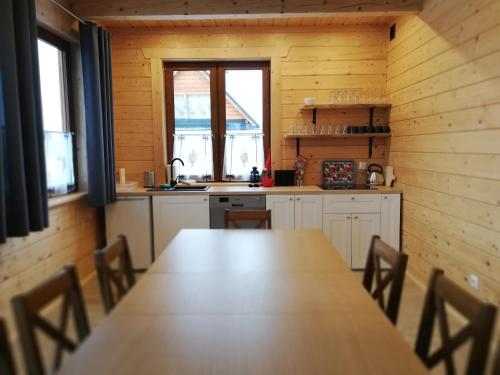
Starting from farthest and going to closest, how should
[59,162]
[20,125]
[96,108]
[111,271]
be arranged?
1. [96,108]
2. [59,162]
3. [20,125]
4. [111,271]

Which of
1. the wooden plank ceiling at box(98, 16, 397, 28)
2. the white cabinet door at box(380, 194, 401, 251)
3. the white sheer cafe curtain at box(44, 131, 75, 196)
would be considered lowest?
the white cabinet door at box(380, 194, 401, 251)

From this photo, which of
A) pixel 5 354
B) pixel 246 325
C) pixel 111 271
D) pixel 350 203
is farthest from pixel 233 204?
pixel 5 354

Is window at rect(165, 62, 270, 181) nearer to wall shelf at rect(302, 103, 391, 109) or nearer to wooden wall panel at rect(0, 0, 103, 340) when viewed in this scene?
wall shelf at rect(302, 103, 391, 109)

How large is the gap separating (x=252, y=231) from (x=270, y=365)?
1.50m

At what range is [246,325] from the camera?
1301 mm

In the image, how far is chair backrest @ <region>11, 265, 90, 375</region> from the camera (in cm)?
112

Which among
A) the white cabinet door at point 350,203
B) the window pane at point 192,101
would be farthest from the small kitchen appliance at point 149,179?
the white cabinet door at point 350,203

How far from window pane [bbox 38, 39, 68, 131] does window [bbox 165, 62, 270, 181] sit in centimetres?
121

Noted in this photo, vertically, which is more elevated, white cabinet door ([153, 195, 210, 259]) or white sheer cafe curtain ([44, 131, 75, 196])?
white sheer cafe curtain ([44, 131, 75, 196])

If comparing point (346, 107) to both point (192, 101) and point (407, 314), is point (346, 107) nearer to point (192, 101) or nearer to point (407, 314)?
point (192, 101)

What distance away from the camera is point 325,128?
4480mm

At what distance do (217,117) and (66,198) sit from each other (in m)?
1.94

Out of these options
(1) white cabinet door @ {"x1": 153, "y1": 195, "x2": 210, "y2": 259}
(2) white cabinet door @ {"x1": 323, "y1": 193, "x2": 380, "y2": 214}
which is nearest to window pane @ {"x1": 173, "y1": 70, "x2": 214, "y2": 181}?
(1) white cabinet door @ {"x1": 153, "y1": 195, "x2": 210, "y2": 259}

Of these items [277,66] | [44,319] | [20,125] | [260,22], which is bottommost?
[44,319]
